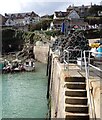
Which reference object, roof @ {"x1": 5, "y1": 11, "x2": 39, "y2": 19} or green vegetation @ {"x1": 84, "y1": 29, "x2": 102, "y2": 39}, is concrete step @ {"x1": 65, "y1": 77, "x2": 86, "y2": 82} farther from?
roof @ {"x1": 5, "y1": 11, "x2": 39, "y2": 19}

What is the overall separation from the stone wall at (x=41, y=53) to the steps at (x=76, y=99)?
40843 millimetres

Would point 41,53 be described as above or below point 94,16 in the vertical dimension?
below

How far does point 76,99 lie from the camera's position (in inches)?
332

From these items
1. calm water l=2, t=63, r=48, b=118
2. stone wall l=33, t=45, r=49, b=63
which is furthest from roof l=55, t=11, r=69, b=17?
calm water l=2, t=63, r=48, b=118

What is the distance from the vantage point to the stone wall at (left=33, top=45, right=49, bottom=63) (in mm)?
51159

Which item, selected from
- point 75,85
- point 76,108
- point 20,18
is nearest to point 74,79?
point 75,85

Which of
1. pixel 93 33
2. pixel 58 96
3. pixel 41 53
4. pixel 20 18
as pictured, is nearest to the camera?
pixel 58 96

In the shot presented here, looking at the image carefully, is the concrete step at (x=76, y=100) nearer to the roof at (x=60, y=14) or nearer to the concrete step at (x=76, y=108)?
the concrete step at (x=76, y=108)

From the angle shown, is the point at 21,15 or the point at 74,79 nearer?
the point at 74,79

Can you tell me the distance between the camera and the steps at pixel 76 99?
7.98m

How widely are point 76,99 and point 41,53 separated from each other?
1805 inches

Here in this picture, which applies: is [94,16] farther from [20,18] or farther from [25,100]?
[25,100]

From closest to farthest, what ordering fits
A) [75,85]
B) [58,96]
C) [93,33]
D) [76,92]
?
[76,92]
[75,85]
[58,96]
[93,33]

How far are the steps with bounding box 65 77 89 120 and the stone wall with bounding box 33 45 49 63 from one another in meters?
40.8
